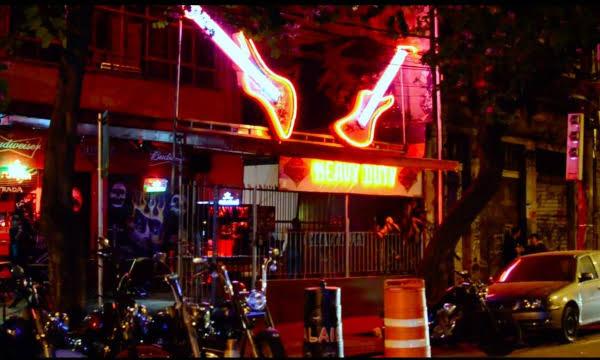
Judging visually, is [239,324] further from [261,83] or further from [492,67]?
[492,67]

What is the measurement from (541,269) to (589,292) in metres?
1.04

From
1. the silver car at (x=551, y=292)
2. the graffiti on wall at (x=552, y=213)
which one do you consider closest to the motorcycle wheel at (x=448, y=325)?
the silver car at (x=551, y=292)

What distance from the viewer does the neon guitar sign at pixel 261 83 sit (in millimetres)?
14883

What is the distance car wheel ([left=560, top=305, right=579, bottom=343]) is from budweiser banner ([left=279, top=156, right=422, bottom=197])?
5663mm

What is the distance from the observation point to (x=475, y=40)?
1256 cm

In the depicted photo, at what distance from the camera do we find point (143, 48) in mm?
18172

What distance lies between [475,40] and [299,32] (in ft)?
19.6

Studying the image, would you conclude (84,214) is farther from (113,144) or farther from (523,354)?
(523,354)

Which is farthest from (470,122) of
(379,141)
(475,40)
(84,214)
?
(84,214)

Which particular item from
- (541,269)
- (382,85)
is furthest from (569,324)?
(382,85)

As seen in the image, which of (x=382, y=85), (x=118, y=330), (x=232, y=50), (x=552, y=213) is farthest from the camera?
(x=552, y=213)

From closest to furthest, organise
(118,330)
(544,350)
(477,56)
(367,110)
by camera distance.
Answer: (118,330) → (544,350) → (477,56) → (367,110)

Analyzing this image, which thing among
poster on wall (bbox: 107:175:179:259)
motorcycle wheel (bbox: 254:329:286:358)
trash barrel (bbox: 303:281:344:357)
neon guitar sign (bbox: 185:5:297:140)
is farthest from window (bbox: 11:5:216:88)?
motorcycle wheel (bbox: 254:329:286:358)

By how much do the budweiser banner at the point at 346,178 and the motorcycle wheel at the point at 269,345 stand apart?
26.3 feet
